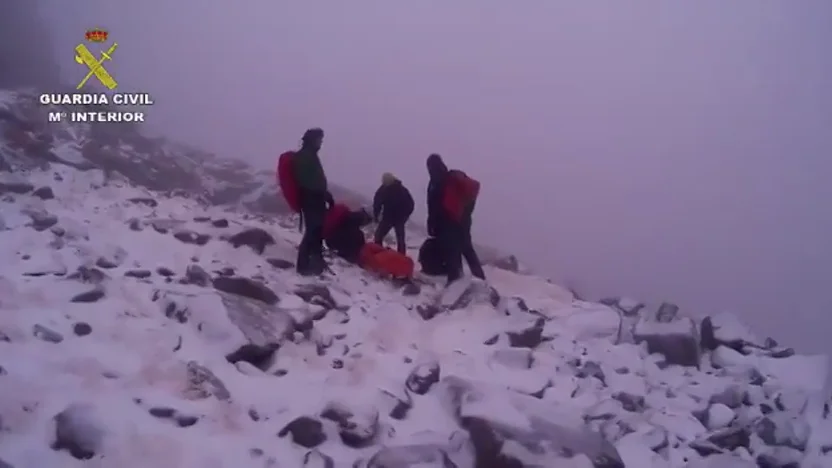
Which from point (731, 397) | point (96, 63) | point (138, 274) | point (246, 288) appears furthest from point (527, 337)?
point (96, 63)

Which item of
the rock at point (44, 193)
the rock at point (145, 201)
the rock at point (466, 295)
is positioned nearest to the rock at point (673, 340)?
the rock at point (466, 295)

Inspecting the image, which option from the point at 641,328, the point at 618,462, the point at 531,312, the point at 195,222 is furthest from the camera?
the point at 195,222

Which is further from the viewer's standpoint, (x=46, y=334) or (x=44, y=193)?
(x=44, y=193)

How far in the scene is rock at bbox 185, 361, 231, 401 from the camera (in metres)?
3.88

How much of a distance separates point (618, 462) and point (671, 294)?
97.5 feet

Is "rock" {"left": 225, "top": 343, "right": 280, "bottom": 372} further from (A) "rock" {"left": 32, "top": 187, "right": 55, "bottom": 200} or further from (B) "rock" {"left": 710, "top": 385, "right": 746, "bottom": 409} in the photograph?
(A) "rock" {"left": 32, "top": 187, "right": 55, "bottom": 200}

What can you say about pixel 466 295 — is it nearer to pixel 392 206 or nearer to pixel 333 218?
pixel 392 206

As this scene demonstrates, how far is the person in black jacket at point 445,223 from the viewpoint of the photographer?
284 inches

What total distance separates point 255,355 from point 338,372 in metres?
0.61

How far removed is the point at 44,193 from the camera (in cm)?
787

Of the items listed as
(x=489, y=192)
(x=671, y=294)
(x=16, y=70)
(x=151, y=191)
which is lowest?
(x=671, y=294)

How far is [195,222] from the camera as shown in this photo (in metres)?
7.66

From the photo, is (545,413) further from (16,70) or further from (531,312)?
(16,70)

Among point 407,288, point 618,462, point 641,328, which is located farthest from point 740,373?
point 407,288
